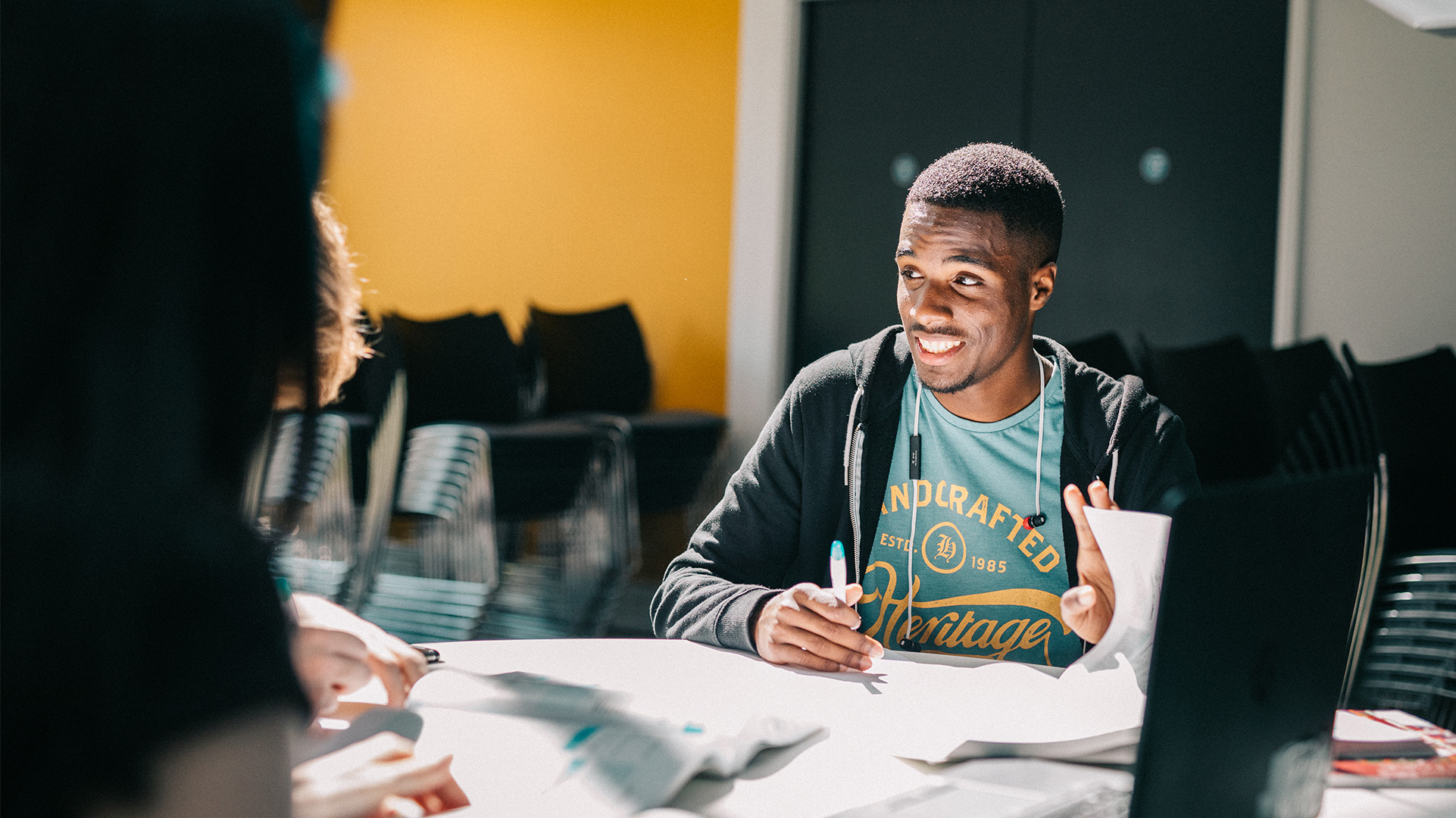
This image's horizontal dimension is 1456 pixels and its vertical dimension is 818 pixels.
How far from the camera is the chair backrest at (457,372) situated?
3.99 metres

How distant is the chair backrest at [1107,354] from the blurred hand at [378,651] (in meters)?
1.70

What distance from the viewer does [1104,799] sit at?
853 mm

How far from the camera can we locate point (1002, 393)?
1.65 m

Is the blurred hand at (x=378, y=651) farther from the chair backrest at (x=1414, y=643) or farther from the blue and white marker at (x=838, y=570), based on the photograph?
the chair backrest at (x=1414, y=643)

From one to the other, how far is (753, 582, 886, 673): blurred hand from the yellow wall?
3.32 meters

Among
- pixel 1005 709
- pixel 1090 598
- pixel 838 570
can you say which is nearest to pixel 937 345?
pixel 838 570

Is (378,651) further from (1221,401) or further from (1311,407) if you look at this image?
(1311,407)

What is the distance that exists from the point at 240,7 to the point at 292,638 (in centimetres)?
25

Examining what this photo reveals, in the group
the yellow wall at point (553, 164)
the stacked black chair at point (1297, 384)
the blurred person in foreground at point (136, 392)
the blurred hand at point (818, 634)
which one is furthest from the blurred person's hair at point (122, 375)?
the yellow wall at point (553, 164)

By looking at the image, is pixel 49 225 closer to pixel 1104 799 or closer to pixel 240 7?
pixel 240 7

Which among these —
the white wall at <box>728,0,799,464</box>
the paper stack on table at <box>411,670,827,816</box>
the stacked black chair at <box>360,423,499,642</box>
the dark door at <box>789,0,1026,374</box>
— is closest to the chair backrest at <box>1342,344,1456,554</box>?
the paper stack on table at <box>411,670,827,816</box>

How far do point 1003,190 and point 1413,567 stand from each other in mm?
1356

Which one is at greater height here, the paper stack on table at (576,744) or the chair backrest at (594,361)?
the chair backrest at (594,361)

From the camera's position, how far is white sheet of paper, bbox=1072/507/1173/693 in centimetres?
89
